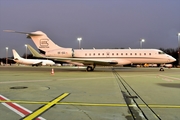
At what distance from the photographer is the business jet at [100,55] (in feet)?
83.7

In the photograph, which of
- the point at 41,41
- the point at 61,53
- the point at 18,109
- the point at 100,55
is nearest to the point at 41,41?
the point at 41,41

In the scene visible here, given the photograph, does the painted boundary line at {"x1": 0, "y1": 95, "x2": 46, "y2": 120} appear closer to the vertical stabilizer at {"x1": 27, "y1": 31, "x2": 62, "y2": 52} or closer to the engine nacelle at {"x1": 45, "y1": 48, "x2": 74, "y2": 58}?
the engine nacelle at {"x1": 45, "y1": 48, "x2": 74, "y2": 58}

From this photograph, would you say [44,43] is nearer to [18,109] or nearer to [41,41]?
[41,41]

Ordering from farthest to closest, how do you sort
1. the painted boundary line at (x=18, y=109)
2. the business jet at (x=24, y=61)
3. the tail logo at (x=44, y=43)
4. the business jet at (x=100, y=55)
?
the business jet at (x=24, y=61) → the tail logo at (x=44, y=43) → the business jet at (x=100, y=55) → the painted boundary line at (x=18, y=109)

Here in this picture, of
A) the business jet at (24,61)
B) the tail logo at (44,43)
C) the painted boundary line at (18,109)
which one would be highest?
the tail logo at (44,43)

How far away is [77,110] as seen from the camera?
493 cm

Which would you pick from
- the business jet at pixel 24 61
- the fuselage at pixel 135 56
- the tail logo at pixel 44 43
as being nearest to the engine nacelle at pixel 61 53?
the tail logo at pixel 44 43

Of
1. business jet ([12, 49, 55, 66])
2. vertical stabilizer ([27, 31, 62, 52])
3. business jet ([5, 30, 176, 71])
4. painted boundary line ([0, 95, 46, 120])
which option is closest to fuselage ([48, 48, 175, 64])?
business jet ([5, 30, 176, 71])

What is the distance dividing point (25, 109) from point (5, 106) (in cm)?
84

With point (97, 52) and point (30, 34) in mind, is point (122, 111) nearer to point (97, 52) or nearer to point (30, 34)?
point (97, 52)

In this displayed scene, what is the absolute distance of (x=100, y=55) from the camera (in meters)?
26.8

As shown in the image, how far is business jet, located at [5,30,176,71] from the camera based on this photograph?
25.5m

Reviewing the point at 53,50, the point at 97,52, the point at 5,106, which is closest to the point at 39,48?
the point at 53,50

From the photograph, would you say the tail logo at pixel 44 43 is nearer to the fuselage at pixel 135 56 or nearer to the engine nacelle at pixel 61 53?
the engine nacelle at pixel 61 53
